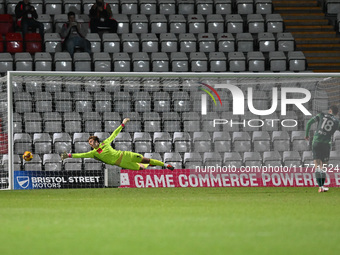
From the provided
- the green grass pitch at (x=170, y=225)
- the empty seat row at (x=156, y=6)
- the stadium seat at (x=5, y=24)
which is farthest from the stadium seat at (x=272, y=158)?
the stadium seat at (x=5, y=24)

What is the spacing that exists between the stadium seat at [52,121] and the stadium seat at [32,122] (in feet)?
0.51

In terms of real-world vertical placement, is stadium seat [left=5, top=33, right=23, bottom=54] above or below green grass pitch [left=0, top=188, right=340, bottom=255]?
above

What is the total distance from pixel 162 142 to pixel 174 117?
28.1 inches

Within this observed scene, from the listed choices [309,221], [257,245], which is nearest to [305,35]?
[309,221]

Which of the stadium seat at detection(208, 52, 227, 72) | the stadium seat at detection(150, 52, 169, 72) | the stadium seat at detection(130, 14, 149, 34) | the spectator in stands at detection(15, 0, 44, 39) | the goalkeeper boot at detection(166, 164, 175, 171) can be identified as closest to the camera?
the goalkeeper boot at detection(166, 164, 175, 171)

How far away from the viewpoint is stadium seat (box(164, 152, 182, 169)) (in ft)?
61.5

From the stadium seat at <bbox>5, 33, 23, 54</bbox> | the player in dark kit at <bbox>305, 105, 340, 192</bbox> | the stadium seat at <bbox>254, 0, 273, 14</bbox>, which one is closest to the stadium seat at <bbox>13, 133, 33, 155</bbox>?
the stadium seat at <bbox>5, 33, 23, 54</bbox>

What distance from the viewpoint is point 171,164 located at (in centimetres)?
1873

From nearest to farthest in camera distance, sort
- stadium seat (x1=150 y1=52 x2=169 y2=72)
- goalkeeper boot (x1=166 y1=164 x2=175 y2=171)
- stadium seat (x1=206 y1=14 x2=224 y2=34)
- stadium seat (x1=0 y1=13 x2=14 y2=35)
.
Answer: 1. goalkeeper boot (x1=166 y1=164 x2=175 y2=171)
2. stadium seat (x1=150 y1=52 x2=169 y2=72)
3. stadium seat (x1=0 y1=13 x2=14 y2=35)
4. stadium seat (x1=206 y1=14 x2=224 y2=34)

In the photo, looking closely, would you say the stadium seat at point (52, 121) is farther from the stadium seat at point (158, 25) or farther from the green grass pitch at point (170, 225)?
the stadium seat at point (158, 25)

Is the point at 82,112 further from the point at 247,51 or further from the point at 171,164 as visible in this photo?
the point at 247,51

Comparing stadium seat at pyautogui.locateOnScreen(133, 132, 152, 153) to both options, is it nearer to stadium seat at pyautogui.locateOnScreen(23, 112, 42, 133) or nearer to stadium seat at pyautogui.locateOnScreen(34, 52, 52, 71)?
stadium seat at pyautogui.locateOnScreen(23, 112, 42, 133)

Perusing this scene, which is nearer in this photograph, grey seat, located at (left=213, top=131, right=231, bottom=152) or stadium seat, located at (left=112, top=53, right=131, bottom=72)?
grey seat, located at (left=213, top=131, right=231, bottom=152)

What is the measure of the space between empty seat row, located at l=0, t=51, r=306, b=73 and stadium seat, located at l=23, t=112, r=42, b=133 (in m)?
2.49
